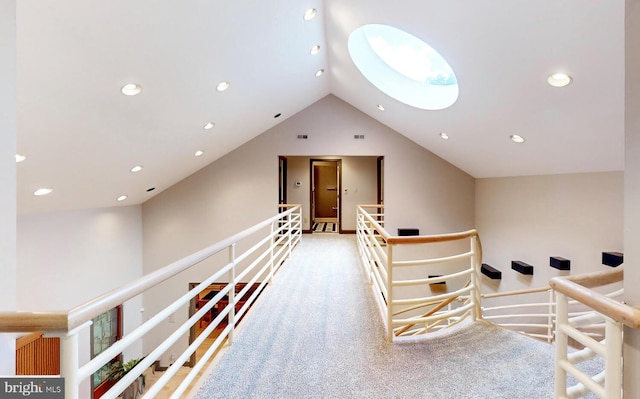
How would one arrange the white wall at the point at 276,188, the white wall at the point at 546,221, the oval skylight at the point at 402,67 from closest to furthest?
A: the white wall at the point at 546,221 → the oval skylight at the point at 402,67 → the white wall at the point at 276,188

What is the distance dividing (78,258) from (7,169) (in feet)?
18.1

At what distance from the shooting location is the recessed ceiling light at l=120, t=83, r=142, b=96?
2797 millimetres

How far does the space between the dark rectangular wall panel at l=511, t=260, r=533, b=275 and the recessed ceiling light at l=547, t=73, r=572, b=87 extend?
10.7ft

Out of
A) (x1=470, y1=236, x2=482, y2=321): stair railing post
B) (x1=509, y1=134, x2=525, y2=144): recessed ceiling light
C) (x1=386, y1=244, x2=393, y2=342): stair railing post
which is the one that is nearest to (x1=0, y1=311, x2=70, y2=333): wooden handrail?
(x1=386, y1=244, x2=393, y2=342): stair railing post

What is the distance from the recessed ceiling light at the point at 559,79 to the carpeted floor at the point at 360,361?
7.08 ft

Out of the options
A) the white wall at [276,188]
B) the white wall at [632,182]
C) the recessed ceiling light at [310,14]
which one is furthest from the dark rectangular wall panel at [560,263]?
the recessed ceiling light at [310,14]

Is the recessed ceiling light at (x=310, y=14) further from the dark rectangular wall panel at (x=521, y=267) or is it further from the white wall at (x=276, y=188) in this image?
the dark rectangular wall panel at (x=521, y=267)

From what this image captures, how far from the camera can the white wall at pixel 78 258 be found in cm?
437

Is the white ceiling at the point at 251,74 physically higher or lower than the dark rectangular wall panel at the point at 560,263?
higher

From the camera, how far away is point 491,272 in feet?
19.1

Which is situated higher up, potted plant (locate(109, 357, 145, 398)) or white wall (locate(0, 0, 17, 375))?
white wall (locate(0, 0, 17, 375))

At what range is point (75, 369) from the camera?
786mm

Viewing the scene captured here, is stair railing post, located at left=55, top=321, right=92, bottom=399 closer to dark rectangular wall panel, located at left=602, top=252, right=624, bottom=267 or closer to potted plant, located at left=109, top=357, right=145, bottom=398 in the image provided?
dark rectangular wall panel, located at left=602, top=252, right=624, bottom=267

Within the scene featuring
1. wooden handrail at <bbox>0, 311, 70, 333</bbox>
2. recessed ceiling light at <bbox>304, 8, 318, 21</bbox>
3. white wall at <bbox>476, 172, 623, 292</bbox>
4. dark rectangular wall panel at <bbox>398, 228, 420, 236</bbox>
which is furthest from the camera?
dark rectangular wall panel at <bbox>398, 228, 420, 236</bbox>
